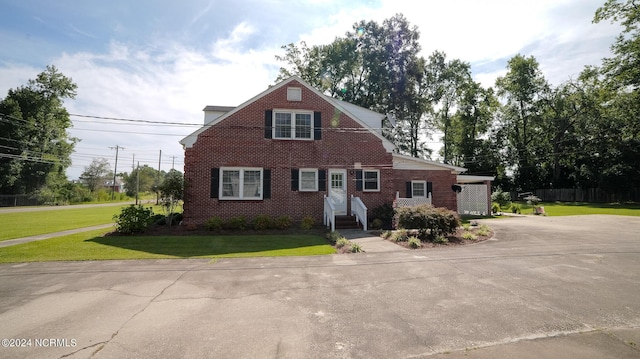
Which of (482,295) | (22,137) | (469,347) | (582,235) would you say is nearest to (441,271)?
(482,295)

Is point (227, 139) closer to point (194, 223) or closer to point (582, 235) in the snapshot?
point (194, 223)

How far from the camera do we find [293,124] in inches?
619

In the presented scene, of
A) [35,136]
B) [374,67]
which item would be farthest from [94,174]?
[374,67]

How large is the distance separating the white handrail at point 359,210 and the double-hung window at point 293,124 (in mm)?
4215

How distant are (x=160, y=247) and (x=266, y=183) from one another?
6.13 metres

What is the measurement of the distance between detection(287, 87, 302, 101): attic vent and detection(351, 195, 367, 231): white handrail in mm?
6252

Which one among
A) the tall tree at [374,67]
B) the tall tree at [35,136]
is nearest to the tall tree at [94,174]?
the tall tree at [35,136]

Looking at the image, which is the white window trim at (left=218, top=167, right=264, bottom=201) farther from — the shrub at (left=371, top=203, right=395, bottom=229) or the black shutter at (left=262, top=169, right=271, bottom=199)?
the shrub at (left=371, top=203, right=395, bottom=229)

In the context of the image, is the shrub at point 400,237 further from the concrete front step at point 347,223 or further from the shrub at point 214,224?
the shrub at point 214,224

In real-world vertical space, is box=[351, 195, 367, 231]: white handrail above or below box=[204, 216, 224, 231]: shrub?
above

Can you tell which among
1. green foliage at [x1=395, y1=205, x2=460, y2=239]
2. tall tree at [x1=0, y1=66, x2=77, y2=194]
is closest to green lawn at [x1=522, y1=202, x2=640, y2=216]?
green foliage at [x1=395, y1=205, x2=460, y2=239]

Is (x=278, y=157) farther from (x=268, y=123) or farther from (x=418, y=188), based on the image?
(x=418, y=188)

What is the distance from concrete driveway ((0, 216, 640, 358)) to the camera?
137 inches

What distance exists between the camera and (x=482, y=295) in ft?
17.4
